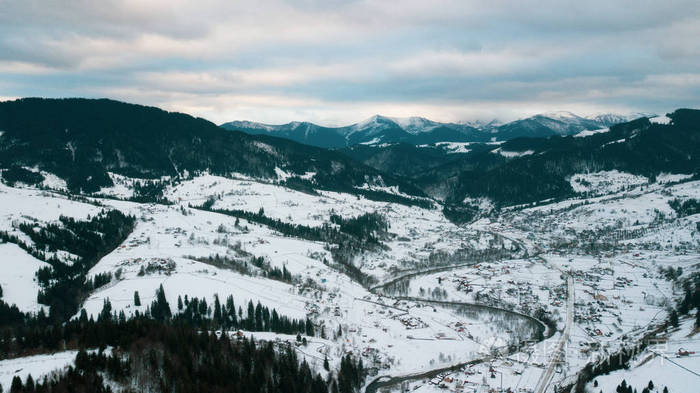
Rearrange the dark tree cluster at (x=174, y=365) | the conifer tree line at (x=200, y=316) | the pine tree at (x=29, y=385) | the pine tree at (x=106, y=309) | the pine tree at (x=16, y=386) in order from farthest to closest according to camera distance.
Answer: the conifer tree line at (x=200, y=316)
the pine tree at (x=106, y=309)
the dark tree cluster at (x=174, y=365)
the pine tree at (x=29, y=385)
the pine tree at (x=16, y=386)

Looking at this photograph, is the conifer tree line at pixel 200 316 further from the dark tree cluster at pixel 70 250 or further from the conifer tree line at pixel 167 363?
the conifer tree line at pixel 167 363

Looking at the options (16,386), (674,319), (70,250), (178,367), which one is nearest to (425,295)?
(674,319)

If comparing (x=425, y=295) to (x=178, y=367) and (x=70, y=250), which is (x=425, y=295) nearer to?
(x=178, y=367)

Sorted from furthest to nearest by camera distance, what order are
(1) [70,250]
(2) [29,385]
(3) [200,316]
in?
(1) [70,250], (3) [200,316], (2) [29,385]

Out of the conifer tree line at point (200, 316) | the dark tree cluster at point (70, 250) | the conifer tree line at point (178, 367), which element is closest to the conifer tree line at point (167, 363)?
the conifer tree line at point (178, 367)

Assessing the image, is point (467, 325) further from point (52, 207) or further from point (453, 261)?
point (52, 207)

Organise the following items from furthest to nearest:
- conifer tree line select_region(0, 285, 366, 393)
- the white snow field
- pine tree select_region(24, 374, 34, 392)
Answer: the white snow field, conifer tree line select_region(0, 285, 366, 393), pine tree select_region(24, 374, 34, 392)

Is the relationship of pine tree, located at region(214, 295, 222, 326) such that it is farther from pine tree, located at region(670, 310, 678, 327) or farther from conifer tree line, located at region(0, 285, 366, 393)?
pine tree, located at region(670, 310, 678, 327)

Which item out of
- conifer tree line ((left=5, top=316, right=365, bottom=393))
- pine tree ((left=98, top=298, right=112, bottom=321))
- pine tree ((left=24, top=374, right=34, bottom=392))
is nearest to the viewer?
pine tree ((left=24, top=374, right=34, bottom=392))

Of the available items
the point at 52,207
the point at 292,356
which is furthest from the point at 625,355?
the point at 52,207

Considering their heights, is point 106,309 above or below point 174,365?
below

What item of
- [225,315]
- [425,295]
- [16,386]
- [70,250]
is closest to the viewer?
[16,386]

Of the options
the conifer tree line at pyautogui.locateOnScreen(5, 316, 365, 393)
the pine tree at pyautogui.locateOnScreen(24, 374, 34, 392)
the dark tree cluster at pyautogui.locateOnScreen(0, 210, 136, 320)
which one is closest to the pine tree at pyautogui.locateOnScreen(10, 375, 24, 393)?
the conifer tree line at pyautogui.locateOnScreen(5, 316, 365, 393)
